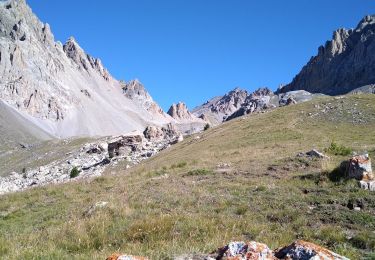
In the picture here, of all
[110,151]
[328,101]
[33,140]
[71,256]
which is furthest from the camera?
[33,140]

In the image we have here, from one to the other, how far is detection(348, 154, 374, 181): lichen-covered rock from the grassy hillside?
0.55m

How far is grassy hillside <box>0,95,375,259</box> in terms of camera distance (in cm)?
930

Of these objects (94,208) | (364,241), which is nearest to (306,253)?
Answer: (364,241)

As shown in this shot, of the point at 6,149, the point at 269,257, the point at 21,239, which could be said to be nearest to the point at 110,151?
the point at 21,239

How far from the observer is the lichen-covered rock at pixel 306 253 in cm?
598

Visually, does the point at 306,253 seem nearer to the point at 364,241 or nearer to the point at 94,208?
the point at 364,241

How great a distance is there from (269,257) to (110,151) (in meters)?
60.7

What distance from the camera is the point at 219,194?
16.8m

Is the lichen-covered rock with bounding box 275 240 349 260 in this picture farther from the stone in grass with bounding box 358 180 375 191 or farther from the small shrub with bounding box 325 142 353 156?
the small shrub with bounding box 325 142 353 156

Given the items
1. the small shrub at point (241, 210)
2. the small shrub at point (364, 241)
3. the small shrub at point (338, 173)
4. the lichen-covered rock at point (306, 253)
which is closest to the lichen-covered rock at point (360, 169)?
the small shrub at point (338, 173)

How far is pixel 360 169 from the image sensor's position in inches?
668

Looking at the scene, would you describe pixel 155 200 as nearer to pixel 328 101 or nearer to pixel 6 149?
pixel 328 101

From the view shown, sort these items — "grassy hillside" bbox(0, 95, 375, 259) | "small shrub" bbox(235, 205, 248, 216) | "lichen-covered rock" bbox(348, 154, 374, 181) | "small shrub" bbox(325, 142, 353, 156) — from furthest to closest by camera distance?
"small shrub" bbox(325, 142, 353, 156)
"lichen-covered rock" bbox(348, 154, 374, 181)
"small shrub" bbox(235, 205, 248, 216)
"grassy hillside" bbox(0, 95, 375, 259)

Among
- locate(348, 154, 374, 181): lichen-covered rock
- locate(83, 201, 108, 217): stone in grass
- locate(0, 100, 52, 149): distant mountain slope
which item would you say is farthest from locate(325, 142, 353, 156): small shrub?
locate(0, 100, 52, 149): distant mountain slope
